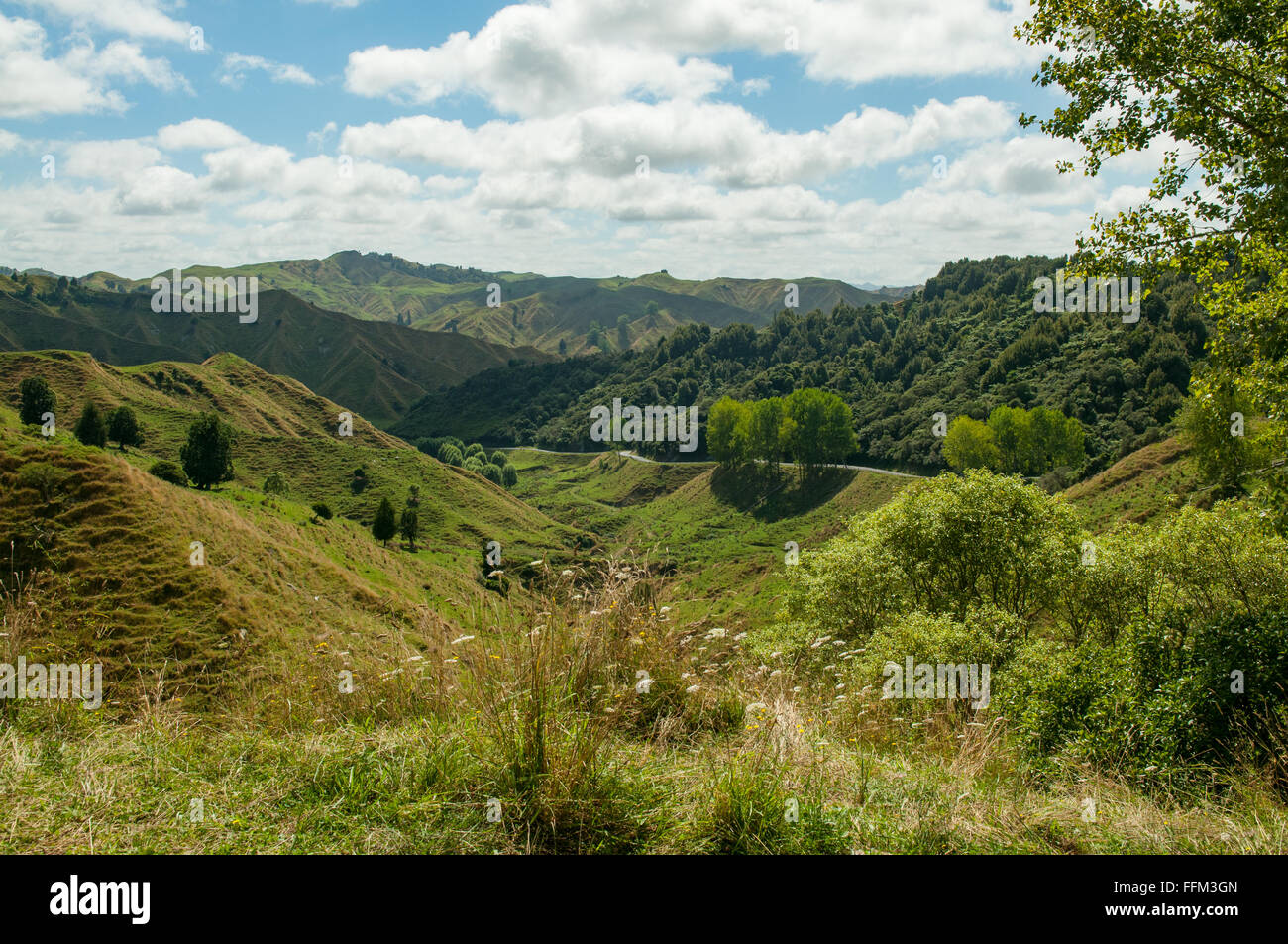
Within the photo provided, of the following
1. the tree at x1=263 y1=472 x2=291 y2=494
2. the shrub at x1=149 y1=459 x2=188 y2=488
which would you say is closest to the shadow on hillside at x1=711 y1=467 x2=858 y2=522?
the tree at x1=263 y1=472 x2=291 y2=494

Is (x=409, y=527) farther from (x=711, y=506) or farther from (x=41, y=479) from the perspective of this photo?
(x=711, y=506)

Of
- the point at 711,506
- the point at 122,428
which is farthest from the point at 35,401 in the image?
the point at 711,506

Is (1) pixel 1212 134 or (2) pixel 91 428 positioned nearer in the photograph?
(1) pixel 1212 134

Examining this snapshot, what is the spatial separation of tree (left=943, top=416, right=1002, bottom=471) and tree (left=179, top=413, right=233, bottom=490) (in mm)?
84816

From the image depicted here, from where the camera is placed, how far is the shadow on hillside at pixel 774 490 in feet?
333

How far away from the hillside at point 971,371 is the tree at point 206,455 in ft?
286

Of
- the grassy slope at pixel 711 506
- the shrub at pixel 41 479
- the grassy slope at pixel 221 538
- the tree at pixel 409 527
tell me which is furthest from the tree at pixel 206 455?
the grassy slope at pixel 711 506

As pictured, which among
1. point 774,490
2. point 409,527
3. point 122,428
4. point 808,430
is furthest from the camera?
point 774,490

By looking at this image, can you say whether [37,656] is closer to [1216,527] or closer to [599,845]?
[599,845]

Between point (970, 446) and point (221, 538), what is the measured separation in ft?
272

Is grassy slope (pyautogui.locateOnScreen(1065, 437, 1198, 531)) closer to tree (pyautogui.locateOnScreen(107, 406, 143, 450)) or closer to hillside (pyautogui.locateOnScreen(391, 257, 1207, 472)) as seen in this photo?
hillside (pyautogui.locateOnScreen(391, 257, 1207, 472))

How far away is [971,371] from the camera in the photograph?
127 meters

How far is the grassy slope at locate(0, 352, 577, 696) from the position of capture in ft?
61.6
